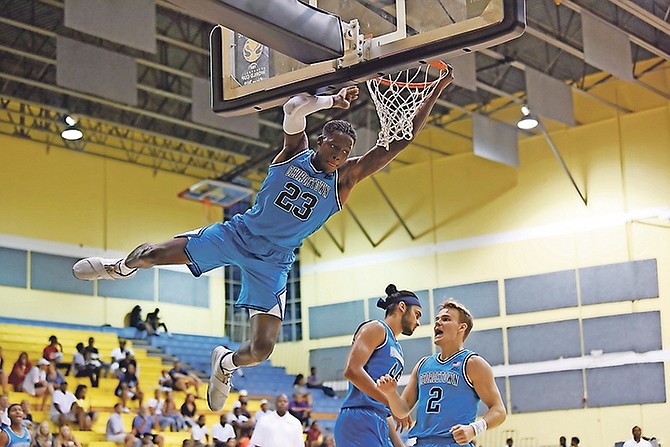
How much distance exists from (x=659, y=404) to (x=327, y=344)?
9693 millimetres

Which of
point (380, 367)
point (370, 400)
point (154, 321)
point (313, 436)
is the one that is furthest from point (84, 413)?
point (380, 367)

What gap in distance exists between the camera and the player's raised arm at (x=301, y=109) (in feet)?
24.5

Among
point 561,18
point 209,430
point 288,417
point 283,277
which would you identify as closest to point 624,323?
point 561,18

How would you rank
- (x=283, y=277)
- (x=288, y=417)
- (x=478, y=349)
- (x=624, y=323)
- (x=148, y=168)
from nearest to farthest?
(x=283, y=277) < (x=288, y=417) < (x=624, y=323) < (x=478, y=349) < (x=148, y=168)

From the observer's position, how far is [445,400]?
7.58 metres

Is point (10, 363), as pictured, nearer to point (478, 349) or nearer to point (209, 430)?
point (209, 430)

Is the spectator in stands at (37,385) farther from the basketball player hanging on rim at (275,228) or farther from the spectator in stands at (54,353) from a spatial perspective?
the basketball player hanging on rim at (275,228)

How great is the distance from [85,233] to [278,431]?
13.8 metres

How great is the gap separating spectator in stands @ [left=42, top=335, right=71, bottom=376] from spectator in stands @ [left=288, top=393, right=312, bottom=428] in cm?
492

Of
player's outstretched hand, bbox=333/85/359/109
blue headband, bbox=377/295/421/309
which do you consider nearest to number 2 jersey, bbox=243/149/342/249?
player's outstretched hand, bbox=333/85/359/109

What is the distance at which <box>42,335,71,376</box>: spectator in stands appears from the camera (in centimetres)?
2159

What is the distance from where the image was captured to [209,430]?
21.7 m

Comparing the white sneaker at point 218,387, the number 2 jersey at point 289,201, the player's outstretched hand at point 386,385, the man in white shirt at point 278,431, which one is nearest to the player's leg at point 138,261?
the number 2 jersey at point 289,201

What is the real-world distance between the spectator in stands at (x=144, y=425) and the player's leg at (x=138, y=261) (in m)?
10.6
